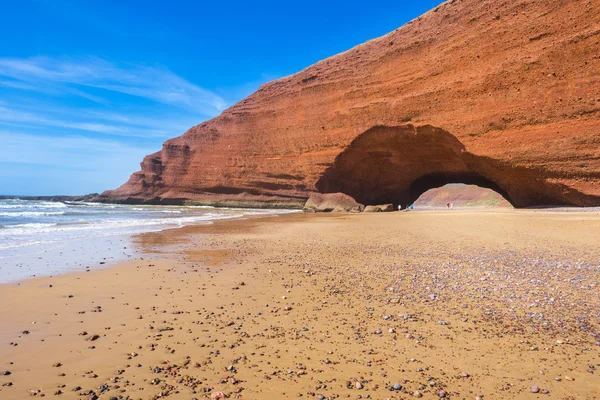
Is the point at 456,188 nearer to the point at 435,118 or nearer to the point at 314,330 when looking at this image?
the point at 435,118

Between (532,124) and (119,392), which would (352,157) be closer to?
(532,124)

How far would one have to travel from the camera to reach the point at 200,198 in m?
48.8

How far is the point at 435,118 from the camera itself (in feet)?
93.4

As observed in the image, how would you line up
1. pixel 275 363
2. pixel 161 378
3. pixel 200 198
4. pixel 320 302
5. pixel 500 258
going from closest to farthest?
pixel 161 378 → pixel 275 363 → pixel 320 302 → pixel 500 258 → pixel 200 198

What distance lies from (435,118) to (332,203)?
12.7 meters

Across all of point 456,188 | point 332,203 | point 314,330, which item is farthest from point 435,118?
point 456,188

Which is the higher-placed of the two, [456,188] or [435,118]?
[435,118]

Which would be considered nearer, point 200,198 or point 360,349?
point 360,349

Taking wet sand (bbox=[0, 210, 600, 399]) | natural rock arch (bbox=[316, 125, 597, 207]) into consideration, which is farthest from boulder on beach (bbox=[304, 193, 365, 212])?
wet sand (bbox=[0, 210, 600, 399])

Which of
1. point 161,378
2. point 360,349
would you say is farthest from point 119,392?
point 360,349

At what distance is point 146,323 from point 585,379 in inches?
169

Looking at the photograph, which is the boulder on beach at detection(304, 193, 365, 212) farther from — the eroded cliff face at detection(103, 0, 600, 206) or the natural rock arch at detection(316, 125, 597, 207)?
the eroded cliff face at detection(103, 0, 600, 206)

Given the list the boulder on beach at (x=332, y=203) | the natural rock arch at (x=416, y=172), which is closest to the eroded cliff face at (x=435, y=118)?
the natural rock arch at (x=416, y=172)

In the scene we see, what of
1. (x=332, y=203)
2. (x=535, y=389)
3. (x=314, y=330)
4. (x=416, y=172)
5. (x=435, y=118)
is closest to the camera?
(x=535, y=389)
